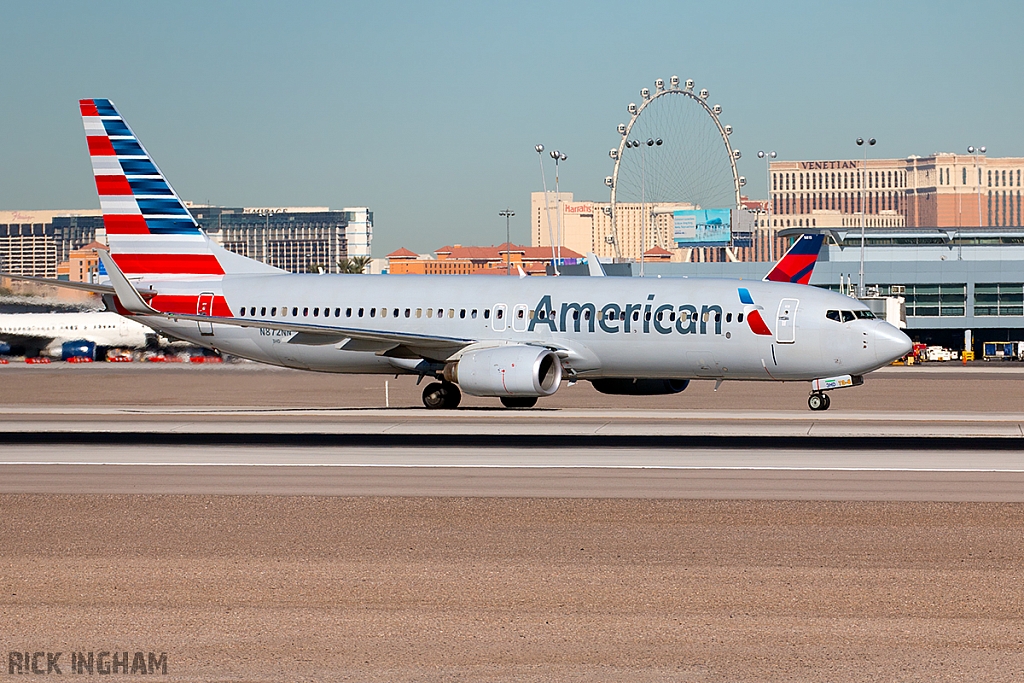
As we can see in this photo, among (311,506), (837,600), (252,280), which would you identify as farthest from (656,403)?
(837,600)

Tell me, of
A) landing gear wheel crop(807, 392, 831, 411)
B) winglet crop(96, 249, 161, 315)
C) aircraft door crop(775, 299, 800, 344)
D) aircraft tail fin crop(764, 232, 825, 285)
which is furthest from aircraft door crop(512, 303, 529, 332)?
aircraft tail fin crop(764, 232, 825, 285)

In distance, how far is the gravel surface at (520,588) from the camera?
39.3ft

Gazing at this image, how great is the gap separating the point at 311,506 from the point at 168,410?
22435mm

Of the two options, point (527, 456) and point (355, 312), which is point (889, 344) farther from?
point (355, 312)

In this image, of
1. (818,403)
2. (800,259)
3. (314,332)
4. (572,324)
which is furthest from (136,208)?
(800,259)

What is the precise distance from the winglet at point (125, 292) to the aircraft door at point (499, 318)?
10.4m

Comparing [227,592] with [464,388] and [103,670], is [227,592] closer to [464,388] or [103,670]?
[103,670]

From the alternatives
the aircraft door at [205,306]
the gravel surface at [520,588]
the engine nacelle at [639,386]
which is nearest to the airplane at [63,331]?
the aircraft door at [205,306]

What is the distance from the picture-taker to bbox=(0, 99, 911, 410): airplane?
38.7 m

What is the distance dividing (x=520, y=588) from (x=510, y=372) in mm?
23963

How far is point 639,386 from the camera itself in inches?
1686

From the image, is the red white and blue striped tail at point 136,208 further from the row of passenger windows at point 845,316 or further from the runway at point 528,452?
the row of passenger windows at point 845,316

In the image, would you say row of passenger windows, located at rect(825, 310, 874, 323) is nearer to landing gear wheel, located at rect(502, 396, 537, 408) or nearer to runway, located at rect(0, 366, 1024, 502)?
runway, located at rect(0, 366, 1024, 502)

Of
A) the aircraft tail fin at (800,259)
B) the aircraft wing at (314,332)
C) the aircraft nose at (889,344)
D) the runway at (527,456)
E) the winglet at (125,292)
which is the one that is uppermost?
the aircraft tail fin at (800,259)
